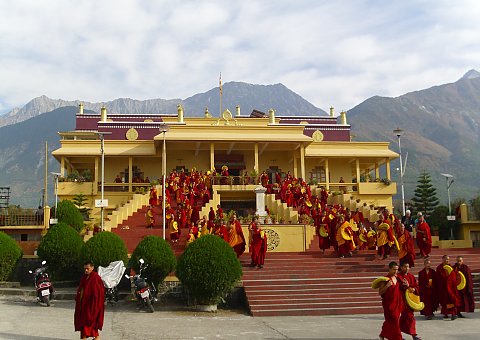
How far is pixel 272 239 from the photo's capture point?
19.3 m

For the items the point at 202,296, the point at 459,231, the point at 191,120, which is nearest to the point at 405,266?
the point at 202,296

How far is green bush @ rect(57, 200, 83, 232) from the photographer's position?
23281mm

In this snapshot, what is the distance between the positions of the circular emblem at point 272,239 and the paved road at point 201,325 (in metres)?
5.66

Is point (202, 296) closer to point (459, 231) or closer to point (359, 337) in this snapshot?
point (359, 337)

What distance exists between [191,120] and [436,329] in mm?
28657

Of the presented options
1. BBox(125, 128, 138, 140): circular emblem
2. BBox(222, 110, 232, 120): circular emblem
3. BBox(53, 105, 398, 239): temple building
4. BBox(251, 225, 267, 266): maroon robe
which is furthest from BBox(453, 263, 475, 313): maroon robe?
BBox(125, 128, 138, 140): circular emblem

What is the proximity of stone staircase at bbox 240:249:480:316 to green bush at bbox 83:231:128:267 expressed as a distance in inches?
138

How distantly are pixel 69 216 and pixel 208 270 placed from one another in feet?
39.2

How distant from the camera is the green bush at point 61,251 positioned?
1702 centimetres

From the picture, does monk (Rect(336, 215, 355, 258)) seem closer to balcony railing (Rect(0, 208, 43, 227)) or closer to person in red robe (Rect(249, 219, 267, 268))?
person in red robe (Rect(249, 219, 267, 268))

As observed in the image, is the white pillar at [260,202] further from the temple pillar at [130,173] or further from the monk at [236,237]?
the temple pillar at [130,173]

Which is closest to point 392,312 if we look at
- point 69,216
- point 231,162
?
point 69,216

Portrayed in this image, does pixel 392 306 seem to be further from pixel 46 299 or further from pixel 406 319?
pixel 46 299

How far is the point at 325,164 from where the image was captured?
118ft
